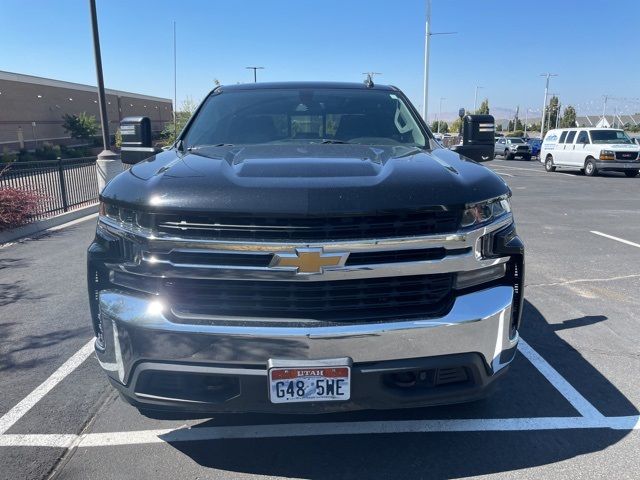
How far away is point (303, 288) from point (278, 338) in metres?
0.25

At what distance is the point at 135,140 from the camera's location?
13.1ft

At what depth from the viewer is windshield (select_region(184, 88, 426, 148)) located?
377 cm

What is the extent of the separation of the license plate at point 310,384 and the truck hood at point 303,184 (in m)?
0.69

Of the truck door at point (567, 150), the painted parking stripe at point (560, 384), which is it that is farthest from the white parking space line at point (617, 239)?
the truck door at point (567, 150)

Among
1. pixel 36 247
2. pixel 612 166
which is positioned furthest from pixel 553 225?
pixel 612 166

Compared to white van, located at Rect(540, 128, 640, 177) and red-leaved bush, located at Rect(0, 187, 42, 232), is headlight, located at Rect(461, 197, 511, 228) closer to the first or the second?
red-leaved bush, located at Rect(0, 187, 42, 232)

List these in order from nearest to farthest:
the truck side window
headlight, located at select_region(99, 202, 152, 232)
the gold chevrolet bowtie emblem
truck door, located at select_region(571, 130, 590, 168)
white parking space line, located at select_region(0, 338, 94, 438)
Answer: the gold chevrolet bowtie emblem → headlight, located at select_region(99, 202, 152, 232) → white parking space line, located at select_region(0, 338, 94, 438) → truck door, located at select_region(571, 130, 590, 168) → the truck side window

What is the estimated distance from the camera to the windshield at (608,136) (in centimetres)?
2189

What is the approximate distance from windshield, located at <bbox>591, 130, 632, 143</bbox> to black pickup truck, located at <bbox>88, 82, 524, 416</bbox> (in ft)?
73.5

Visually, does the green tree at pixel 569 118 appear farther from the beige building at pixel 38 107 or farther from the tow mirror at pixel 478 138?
the tow mirror at pixel 478 138

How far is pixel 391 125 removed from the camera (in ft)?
13.1

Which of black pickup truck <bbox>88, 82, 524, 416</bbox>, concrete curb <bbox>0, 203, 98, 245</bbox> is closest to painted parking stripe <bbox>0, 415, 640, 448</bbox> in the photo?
black pickup truck <bbox>88, 82, 524, 416</bbox>

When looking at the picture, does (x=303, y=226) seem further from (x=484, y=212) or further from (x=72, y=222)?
(x=72, y=222)

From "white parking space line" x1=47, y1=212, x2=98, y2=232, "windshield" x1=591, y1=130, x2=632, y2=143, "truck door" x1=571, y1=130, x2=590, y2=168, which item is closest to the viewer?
"white parking space line" x1=47, y1=212, x2=98, y2=232
